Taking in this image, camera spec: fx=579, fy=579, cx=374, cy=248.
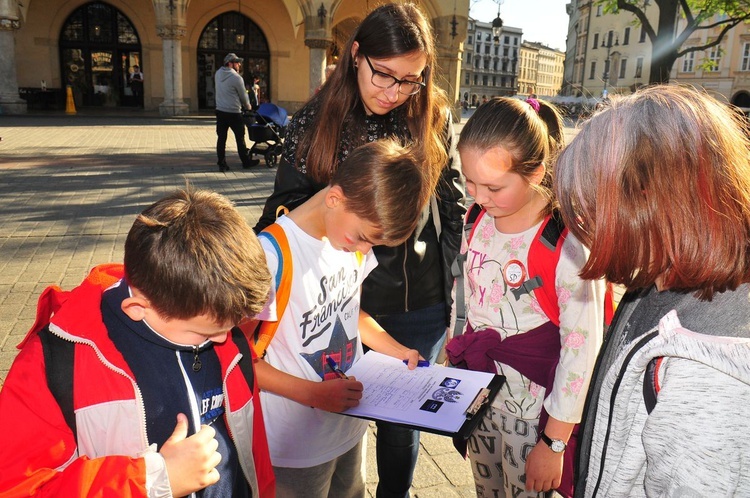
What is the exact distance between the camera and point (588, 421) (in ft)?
4.06

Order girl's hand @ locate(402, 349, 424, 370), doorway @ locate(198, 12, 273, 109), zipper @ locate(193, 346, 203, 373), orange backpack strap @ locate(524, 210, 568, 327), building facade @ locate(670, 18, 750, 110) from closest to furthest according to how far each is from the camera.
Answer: zipper @ locate(193, 346, 203, 373) → orange backpack strap @ locate(524, 210, 568, 327) → girl's hand @ locate(402, 349, 424, 370) → doorway @ locate(198, 12, 273, 109) → building facade @ locate(670, 18, 750, 110)

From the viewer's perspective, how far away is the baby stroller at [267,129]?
36.9 feet

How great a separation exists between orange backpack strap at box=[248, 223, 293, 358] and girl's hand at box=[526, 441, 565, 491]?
33.3 inches

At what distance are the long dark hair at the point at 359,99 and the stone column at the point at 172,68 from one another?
807 inches

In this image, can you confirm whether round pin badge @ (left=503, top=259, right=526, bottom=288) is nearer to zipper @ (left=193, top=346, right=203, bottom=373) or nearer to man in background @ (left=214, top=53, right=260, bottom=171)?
zipper @ (left=193, top=346, right=203, bottom=373)

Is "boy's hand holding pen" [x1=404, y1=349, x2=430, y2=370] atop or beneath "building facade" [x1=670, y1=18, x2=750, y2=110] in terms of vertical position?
beneath

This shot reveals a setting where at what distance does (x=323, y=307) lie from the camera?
5.96 ft

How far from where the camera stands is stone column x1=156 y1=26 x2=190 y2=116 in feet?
66.7

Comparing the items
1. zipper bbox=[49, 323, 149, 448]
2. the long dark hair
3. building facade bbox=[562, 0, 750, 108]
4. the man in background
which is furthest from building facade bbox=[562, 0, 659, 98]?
zipper bbox=[49, 323, 149, 448]

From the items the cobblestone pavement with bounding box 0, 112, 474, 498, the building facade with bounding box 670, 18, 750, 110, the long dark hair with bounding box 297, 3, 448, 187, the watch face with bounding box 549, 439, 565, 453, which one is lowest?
the cobblestone pavement with bounding box 0, 112, 474, 498

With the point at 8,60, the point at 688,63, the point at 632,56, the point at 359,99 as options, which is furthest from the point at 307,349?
the point at 632,56

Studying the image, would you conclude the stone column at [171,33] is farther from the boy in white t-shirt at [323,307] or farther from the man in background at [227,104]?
the boy in white t-shirt at [323,307]

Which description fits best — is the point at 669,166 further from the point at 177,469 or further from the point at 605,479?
the point at 177,469

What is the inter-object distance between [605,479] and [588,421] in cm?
14
